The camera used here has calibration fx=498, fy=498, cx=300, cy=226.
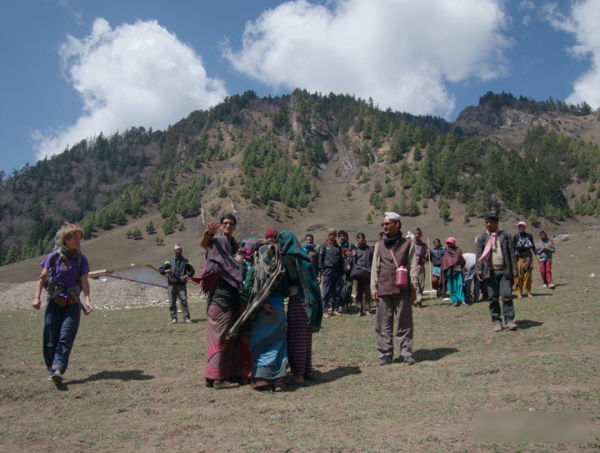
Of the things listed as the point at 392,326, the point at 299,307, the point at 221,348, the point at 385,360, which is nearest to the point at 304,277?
the point at 299,307

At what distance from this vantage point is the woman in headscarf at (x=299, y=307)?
219 inches

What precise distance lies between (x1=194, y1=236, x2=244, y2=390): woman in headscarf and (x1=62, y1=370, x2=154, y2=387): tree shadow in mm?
1119

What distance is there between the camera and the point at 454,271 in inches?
473

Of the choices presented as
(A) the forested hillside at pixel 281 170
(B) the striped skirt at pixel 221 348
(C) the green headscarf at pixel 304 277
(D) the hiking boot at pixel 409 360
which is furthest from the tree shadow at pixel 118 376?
(A) the forested hillside at pixel 281 170

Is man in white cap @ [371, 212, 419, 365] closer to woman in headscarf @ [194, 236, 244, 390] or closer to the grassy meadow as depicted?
the grassy meadow

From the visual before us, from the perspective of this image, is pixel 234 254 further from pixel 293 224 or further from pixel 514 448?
pixel 293 224

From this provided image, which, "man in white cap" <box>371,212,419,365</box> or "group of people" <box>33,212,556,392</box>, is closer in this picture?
"group of people" <box>33,212,556,392</box>

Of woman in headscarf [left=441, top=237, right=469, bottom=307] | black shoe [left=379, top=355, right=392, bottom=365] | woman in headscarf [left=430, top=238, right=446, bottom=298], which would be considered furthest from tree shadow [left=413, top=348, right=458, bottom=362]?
woman in headscarf [left=430, top=238, right=446, bottom=298]

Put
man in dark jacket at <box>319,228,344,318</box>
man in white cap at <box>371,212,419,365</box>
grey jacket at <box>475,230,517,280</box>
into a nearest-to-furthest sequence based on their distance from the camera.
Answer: man in white cap at <box>371,212,419,365</box>
grey jacket at <box>475,230,517,280</box>
man in dark jacket at <box>319,228,344,318</box>

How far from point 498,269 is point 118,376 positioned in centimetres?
572

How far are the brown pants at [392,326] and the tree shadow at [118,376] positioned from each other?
114 inches

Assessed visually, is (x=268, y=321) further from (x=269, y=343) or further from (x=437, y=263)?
(x=437, y=263)

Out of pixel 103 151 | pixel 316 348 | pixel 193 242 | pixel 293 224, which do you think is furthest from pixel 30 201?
pixel 316 348

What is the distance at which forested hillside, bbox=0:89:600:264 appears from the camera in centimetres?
8475
